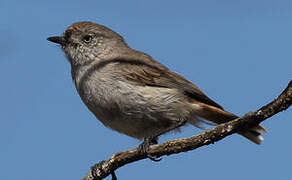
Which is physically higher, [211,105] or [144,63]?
[144,63]

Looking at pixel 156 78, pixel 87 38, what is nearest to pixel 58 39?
pixel 87 38

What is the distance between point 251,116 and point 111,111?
2312mm

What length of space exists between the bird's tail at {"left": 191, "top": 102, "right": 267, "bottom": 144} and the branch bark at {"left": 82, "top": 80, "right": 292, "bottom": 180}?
1.44 meters

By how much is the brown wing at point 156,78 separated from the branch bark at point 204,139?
138 centimetres

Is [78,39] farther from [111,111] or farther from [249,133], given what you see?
[249,133]

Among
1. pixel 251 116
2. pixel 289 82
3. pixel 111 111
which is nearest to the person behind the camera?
pixel 289 82

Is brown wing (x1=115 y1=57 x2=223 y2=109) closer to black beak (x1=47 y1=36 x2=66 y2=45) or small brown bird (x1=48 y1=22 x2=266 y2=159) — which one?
small brown bird (x1=48 y1=22 x2=266 y2=159)

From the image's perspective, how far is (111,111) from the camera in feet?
18.5

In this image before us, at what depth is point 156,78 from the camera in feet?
20.0

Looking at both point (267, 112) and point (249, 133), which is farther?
point (249, 133)

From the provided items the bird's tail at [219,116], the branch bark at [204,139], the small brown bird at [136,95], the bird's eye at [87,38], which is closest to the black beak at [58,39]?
the small brown bird at [136,95]

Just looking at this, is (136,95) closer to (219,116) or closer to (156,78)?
(156,78)

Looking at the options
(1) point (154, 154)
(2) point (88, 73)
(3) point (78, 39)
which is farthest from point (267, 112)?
(3) point (78, 39)

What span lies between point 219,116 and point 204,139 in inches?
71.5
